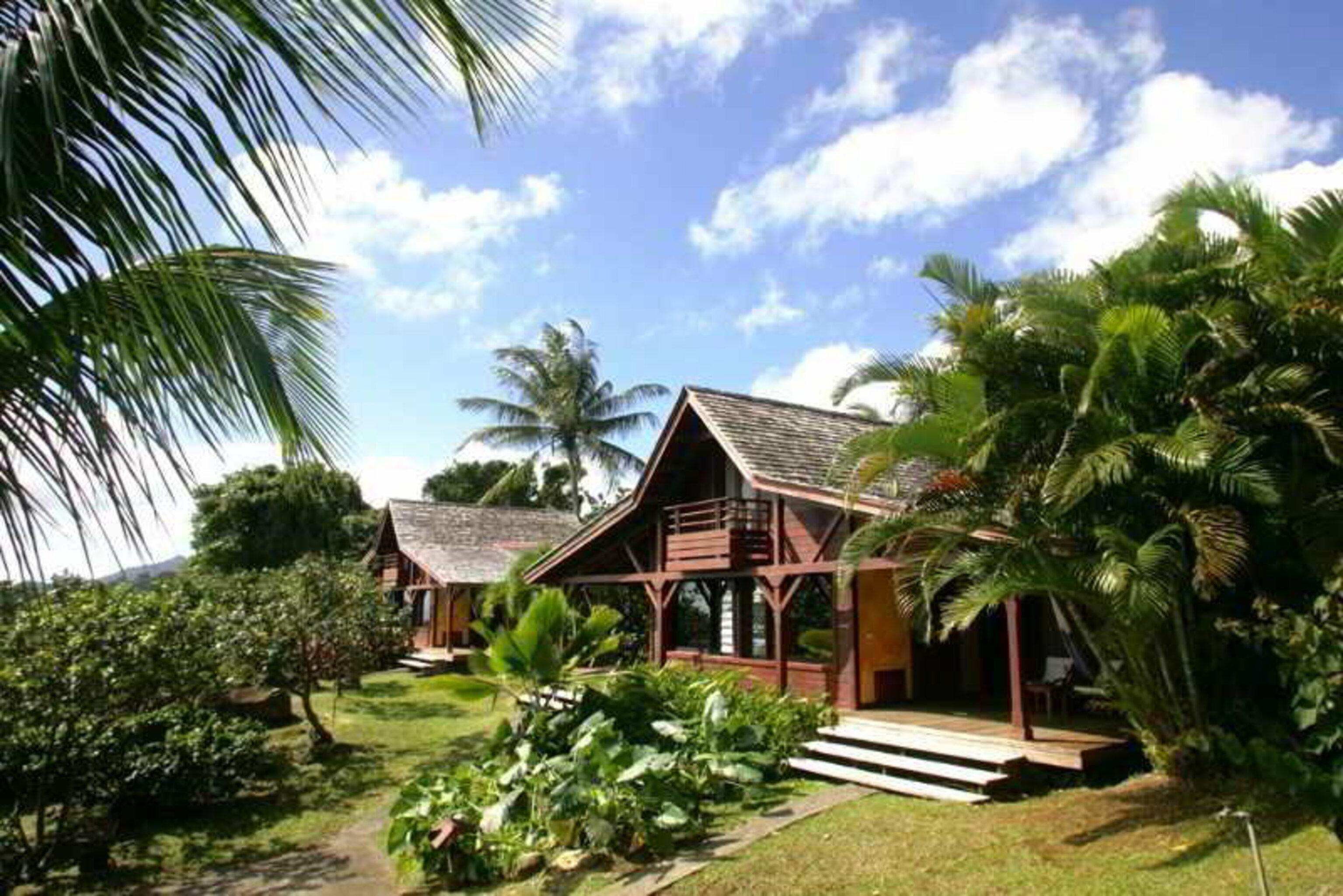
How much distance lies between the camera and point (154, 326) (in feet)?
6.01

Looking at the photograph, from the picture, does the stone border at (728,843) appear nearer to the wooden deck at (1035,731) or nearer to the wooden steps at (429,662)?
the wooden deck at (1035,731)

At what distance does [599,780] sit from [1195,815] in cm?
523

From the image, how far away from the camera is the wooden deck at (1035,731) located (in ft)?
30.8

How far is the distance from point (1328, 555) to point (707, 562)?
28.5 feet

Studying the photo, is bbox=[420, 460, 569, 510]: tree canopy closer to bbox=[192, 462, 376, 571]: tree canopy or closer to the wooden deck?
bbox=[192, 462, 376, 571]: tree canopy

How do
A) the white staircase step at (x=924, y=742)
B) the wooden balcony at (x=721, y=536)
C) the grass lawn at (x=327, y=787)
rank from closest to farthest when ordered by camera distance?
the white staircase step at (x=924, y=742) → the grass lawn at (x=327, y=787) → the wooden balcony at (x=721, y=536)

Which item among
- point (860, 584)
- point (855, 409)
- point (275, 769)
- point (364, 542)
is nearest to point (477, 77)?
point (860, 584)

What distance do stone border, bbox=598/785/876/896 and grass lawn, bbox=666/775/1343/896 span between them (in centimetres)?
15

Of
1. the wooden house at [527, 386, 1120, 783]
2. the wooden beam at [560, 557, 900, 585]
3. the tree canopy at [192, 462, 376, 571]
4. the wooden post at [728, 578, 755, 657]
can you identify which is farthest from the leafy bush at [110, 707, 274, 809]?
the tree canopy at [192, 462, 376, 571]

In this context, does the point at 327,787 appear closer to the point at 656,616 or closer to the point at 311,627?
the point at 311,627

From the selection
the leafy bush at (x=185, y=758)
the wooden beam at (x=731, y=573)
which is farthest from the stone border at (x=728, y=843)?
the leafy bush at (x=185, y=758)

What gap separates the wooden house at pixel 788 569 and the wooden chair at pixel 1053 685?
0.36m

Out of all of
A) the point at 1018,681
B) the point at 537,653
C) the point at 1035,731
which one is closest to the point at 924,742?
the point at 1018,681

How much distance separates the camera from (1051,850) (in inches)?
284
